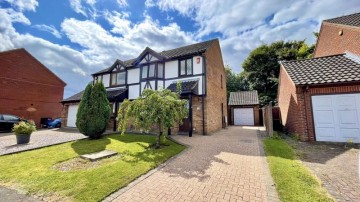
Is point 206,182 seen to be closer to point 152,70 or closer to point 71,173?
point 71,173

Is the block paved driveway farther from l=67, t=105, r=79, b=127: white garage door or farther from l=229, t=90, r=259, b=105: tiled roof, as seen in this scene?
l=229, t=90, r=259, b=105: tiled roof

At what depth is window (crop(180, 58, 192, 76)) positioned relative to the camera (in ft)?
48.3

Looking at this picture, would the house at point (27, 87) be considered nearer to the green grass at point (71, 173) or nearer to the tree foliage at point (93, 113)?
the tree foliage at point (93, 113)

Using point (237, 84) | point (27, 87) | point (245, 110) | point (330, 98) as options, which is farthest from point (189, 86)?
point (237, 84)

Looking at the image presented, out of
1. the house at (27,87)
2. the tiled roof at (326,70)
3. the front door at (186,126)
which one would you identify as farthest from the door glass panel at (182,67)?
the house at (27,87)

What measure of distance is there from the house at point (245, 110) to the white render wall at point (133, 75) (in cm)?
1398

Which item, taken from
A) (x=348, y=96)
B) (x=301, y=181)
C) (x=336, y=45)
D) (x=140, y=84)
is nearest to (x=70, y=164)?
(x=301, y=181)

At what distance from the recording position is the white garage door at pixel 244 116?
916 inches

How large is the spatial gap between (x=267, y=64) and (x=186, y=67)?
78.0 ft

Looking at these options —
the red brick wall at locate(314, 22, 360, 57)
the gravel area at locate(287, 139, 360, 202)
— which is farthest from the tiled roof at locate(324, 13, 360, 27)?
the gravel area at locate(287, 139, 360, 202)

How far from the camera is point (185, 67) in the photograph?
14.9m

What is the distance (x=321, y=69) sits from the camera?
10523mm

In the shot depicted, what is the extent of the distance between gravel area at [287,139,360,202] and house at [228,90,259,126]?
14.4 metres

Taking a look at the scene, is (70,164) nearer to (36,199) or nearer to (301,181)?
(36,199)
